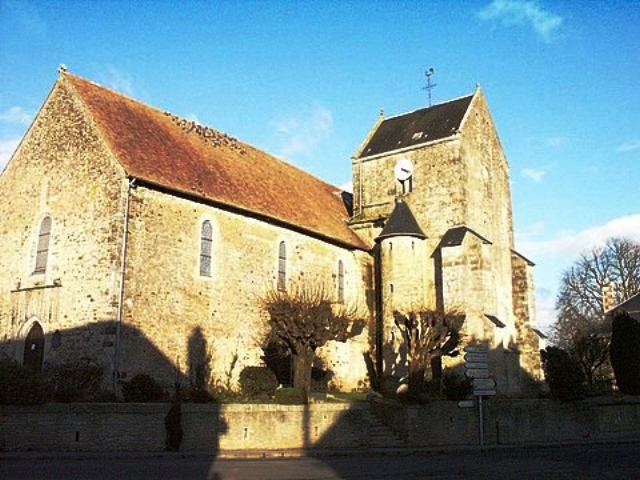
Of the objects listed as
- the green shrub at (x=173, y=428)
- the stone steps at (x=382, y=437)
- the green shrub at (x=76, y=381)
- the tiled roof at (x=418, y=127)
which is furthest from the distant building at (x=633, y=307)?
the green shrub at (x=76, y=381)

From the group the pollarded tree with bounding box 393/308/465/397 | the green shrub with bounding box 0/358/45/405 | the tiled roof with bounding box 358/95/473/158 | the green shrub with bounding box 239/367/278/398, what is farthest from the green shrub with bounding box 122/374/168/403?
the tiled roof with bounding box 358/95/473/158

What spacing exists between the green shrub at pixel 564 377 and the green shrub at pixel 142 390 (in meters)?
15.2

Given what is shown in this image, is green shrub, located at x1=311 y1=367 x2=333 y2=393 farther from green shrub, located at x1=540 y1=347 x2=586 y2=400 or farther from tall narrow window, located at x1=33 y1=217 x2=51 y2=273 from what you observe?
tall narrow window, located at x1=33 y1=217 x2=51 y2=273

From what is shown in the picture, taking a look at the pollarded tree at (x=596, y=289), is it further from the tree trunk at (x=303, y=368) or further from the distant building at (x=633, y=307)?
the tree trunk at (x=303, y=368)

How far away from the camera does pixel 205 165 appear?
1046 inches

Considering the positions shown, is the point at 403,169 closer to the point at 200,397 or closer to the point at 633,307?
the point at 200,397

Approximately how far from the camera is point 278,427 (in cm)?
1891

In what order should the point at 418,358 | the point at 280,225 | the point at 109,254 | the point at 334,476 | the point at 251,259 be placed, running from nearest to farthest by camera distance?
the point at 334,476
the point at 109,254
the point at 418,358
the point at 251,259
the point at 280,225

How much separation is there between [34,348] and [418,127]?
2295cm

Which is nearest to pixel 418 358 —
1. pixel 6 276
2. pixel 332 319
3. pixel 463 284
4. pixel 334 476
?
pixel 332 319

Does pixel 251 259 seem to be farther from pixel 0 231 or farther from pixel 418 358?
pixel 0 231

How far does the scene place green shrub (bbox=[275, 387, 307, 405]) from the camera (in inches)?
808

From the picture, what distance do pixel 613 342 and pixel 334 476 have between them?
21.1 metres

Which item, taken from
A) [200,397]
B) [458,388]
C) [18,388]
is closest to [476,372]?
[458,388]
